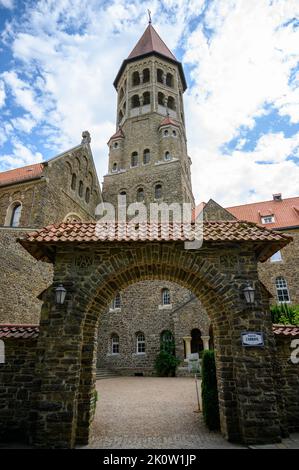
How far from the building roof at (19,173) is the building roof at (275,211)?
57.8 feet

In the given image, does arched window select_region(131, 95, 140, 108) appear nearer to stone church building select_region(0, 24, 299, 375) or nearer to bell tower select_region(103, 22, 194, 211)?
bell tower select_region(103, 22, 194, 211)

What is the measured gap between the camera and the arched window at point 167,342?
19.0 metres

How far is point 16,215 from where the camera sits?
1805 centimetres

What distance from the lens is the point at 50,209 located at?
17.6m

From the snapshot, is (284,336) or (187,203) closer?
(284,336)

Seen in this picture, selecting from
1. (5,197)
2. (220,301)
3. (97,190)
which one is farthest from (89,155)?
(220,301)

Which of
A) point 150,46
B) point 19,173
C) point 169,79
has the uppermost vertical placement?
point 150,46

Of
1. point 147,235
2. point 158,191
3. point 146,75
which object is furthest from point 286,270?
point 146,75

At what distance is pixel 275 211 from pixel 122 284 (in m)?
21.5

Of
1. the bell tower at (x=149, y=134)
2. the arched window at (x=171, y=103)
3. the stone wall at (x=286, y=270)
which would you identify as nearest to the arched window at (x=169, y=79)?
the bell tower at (x=149, y=134)

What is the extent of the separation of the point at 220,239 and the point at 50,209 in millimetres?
13800

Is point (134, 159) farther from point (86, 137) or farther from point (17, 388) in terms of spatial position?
point (17, 388)

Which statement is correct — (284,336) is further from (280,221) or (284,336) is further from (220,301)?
(280,221)
